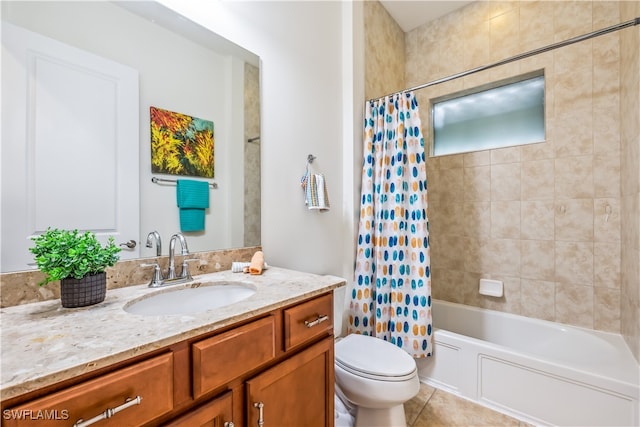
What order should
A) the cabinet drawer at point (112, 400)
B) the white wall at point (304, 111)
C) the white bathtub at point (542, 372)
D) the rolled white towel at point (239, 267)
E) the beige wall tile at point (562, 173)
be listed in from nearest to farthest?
1. the cabinet drawer at point (112, 400)
2. the rolled white towel at point (239, 267)
3. the white bathtub at point (542, 372)
4. the white wall at point (304, 111)
5. the beige wall tile at point (562, 173)

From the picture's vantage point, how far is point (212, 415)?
700 mm

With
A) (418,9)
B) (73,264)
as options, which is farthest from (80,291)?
(418,9)

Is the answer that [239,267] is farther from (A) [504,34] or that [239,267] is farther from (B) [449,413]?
(A) [504,34]

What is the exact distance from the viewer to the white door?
0.82 m

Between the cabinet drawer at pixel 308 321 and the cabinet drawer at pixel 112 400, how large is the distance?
36 centimetres

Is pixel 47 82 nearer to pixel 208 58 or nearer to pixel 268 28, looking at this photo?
pixel 208 58

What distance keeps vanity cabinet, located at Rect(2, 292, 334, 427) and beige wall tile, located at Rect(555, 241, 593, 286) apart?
1.93 metres

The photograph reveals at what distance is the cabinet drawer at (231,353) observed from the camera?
67 cm

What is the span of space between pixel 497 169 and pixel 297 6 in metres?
1.90

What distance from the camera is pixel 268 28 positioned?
5.08 feet

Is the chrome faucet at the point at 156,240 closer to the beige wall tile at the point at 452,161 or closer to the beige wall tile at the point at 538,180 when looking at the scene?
the beige wall tile at the point at 452,161

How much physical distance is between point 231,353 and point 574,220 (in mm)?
2397

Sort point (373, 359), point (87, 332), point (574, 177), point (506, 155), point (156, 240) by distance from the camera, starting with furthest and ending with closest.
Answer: point (506, 155) → point (574, 177) → point (373, 359) → point (156, 240) → point (87, 332)

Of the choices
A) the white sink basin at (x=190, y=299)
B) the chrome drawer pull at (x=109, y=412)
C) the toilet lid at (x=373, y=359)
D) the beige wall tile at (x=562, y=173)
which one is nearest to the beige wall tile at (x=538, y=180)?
the beige wall tile at (x=562, y=173)
